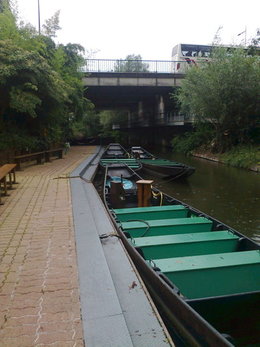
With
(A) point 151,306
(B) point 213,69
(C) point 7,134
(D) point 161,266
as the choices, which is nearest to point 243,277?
(D) point 161,266

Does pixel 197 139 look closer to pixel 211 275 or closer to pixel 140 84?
pixel 140 84

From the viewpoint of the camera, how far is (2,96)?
527 inches

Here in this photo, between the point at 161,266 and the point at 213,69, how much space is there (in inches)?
744

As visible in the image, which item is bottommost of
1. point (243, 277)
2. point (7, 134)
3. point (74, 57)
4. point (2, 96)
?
point (243, 277)

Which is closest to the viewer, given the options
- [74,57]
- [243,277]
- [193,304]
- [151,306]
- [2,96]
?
[151,306]

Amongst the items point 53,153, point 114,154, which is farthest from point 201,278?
point 114,154

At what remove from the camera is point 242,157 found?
1906 centimetres

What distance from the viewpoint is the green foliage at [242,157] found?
1799 cm

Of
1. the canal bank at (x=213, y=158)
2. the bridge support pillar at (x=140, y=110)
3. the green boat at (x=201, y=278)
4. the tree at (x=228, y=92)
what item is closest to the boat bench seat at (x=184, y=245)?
the green boat at (x=201, y=278)

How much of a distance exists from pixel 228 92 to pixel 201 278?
59.5 feet

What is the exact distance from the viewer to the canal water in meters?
8.43

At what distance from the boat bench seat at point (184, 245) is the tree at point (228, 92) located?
16751 millimetres

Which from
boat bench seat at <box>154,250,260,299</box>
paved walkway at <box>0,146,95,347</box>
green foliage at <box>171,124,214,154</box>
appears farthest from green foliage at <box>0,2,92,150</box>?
green foliage at <box>171,124,214,154</box>

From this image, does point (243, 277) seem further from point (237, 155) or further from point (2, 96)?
point (237, 155)
